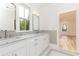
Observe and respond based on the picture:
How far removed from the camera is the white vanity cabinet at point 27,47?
4.08 ft

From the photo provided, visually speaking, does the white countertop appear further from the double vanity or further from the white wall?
the white wall

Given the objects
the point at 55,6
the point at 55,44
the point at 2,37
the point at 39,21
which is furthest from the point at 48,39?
the point at 2,37

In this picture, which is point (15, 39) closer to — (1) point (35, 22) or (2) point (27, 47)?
(2) point (27, 47)

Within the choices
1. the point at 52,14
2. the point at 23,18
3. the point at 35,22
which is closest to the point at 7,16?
the point at 23,18

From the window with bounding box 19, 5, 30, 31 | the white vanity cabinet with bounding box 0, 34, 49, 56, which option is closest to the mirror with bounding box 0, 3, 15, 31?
the window with bounding box 19, 5, 30, 31

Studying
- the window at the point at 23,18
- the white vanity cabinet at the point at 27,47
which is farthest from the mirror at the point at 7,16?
the white vanity cabinet at the point at 27,47

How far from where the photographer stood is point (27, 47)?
1.41 meters

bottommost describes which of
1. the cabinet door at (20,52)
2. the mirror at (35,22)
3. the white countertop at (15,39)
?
the cabinet door at (20,52)

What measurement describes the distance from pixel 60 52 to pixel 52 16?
0.41 meters

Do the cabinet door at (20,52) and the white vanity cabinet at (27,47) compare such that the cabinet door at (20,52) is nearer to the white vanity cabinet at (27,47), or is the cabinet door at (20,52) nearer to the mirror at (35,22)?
the white vanity cabinet at (27,47)

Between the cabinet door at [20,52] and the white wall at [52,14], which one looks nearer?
the cabinet door at [20,52]

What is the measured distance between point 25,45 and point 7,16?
0.36m

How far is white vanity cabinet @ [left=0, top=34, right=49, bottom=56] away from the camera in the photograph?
1.24m

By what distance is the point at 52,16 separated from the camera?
147 cm
